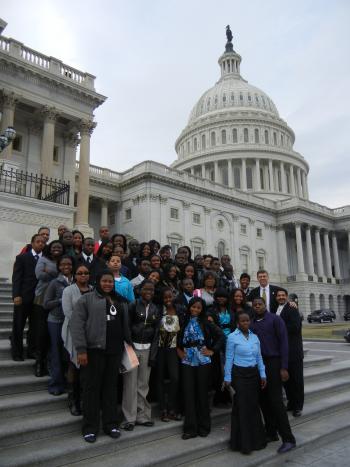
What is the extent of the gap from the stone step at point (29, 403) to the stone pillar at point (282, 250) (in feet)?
193

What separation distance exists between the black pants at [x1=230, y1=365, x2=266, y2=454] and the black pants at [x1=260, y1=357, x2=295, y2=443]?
0.84 feet

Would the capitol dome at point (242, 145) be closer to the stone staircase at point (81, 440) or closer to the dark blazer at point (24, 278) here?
the dark blazer at point (24, 278)

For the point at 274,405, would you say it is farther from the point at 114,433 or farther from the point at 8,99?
the point at 8,99

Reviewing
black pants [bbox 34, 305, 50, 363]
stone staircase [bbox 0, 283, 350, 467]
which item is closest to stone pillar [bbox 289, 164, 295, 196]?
stone staircase [bbox 0, 283, 350, 467]

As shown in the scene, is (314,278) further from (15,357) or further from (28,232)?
(15,357)

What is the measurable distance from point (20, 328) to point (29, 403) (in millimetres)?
1567

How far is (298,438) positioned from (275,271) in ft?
186

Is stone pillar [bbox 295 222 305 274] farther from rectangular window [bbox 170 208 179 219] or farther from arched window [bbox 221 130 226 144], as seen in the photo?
arched window [bbox 221 130 226 144]

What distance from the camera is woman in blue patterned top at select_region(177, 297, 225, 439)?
5.69m

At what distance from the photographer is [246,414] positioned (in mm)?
5457

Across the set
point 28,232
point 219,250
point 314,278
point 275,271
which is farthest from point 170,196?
point 28,232

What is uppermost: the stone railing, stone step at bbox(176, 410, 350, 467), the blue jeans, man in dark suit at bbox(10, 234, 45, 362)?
the stone railing

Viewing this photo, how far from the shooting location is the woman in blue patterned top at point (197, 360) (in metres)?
5.69

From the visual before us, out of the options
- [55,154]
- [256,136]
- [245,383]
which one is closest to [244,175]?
[256,136]
